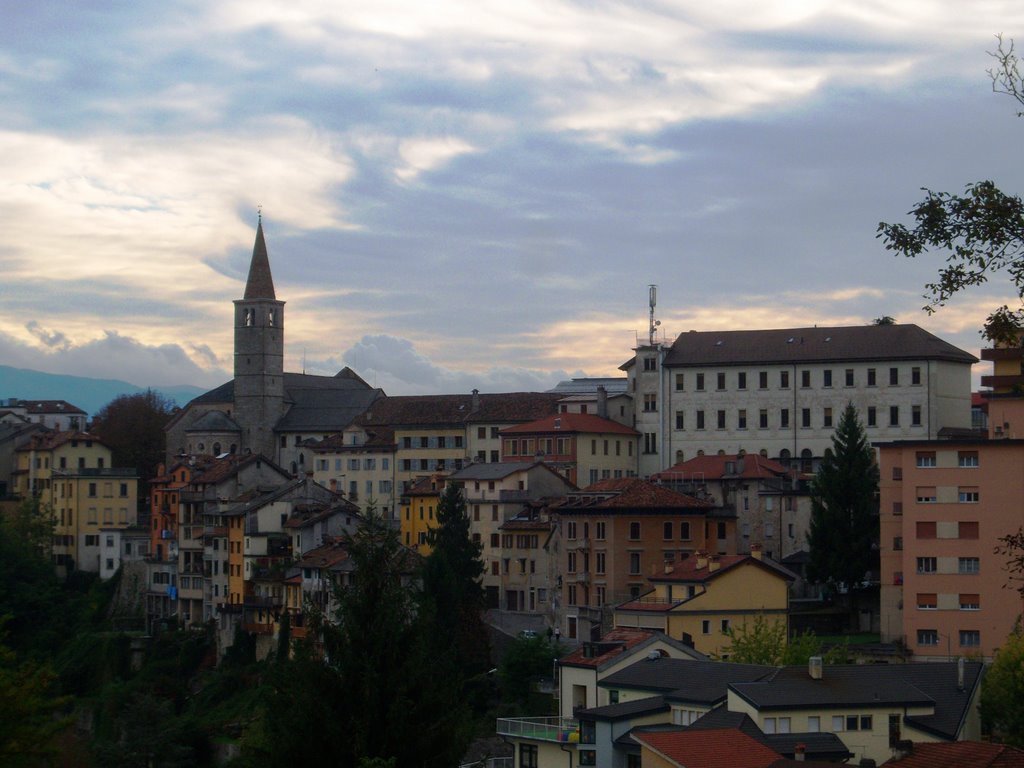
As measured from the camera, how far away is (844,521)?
211ft

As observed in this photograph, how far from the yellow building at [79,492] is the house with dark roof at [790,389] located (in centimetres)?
3381

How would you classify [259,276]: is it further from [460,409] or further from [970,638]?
[970,638]

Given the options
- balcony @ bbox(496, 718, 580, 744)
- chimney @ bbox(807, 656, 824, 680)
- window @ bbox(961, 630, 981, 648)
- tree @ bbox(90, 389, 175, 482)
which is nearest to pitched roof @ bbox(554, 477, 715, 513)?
window @ bbox(961, 630, 981, 648)

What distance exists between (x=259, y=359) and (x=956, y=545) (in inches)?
2569

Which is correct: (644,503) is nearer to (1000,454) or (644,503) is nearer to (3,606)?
(1000,454)

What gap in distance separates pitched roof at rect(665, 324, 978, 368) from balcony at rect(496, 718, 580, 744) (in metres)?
41.6

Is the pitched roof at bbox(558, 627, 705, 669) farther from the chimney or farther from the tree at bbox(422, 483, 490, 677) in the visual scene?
the tree at bbox(422, 483, 490, 677)

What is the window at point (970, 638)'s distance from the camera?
57438 millimetres

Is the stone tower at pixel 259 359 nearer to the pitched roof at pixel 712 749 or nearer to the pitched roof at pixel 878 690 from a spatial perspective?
the pitched roof at pixel 878 690

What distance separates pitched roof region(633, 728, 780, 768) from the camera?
34.2 metres

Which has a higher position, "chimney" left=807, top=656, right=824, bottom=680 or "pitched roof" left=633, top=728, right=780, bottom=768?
"chimney" left=807, top=656, right=824, bottom=680

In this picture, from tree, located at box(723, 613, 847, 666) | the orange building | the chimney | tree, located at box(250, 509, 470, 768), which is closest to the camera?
tree, located at box(250, 509, 470, 768)

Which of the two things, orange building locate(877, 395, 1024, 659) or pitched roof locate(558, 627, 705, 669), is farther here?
orange building locate(877, 395, 1024, 659)

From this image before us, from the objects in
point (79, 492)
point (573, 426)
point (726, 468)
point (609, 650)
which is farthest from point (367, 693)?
point (79, 492)
